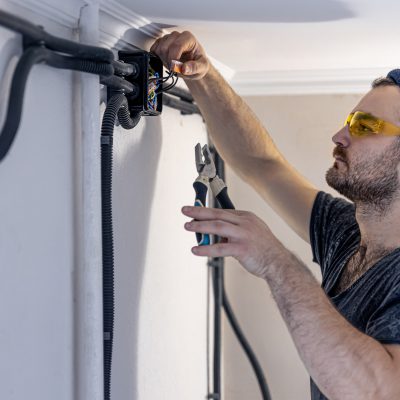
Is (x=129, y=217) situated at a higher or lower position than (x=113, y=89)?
lower

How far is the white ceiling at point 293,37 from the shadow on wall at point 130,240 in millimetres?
301

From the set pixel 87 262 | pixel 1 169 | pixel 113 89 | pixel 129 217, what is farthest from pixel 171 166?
pixel 1 169

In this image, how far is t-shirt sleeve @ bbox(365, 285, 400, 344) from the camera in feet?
4.30

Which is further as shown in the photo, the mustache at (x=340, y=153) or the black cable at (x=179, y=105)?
the black cable at (x=179, y=105)

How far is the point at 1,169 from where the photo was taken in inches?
40.6

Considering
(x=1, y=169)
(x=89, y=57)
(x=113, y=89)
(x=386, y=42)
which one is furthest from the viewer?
(x=386, y=42)

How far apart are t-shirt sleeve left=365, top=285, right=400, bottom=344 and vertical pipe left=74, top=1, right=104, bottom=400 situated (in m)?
0.54

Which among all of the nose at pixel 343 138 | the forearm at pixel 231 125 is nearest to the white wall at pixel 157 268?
the forearm at pixel 231 125

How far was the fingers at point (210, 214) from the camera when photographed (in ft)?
4.15

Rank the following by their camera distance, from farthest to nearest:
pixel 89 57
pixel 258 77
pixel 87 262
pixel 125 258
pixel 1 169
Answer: pixel 258 77, pixel 125 258, pixel 87 262, pixel 89 57, pixel 1 169

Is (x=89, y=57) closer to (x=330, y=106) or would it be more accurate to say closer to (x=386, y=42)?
(x=386, y=42)

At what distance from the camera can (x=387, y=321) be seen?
1336 millimetres

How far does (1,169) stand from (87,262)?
0.94 feet

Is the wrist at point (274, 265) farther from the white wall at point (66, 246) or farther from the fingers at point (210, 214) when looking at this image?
the white wall at point (66, 246)
